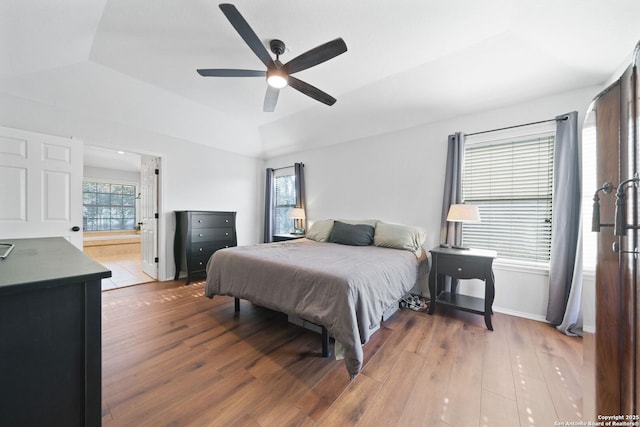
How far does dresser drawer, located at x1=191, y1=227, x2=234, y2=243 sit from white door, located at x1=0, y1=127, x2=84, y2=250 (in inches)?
50.3

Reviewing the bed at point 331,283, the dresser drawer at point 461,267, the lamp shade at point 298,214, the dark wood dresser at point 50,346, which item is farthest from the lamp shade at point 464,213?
the dark wood dresser at point 50,346

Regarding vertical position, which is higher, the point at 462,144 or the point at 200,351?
the point at 462,144

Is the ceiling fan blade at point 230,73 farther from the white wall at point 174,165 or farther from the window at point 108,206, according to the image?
the window at point 108,206

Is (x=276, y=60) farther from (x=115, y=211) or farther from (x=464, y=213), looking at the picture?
(x=115, y=211)

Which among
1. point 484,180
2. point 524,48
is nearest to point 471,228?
point 484,180

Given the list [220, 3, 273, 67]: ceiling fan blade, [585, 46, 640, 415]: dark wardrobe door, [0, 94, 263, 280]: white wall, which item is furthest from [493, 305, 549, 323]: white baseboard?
[0, 94, 263, 280]: white wall

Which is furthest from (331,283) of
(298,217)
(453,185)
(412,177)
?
(298,217)

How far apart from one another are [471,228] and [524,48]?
189 centimetres

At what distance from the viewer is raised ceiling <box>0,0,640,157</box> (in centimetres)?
177

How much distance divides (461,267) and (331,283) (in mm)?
1607

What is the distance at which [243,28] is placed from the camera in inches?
61.3

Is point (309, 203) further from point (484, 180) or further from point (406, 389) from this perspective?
point (406, 389)

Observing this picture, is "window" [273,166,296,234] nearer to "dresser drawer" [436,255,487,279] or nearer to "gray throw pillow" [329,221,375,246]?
"gray throw pillow" [329,221,375,246]

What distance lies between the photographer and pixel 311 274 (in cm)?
174
